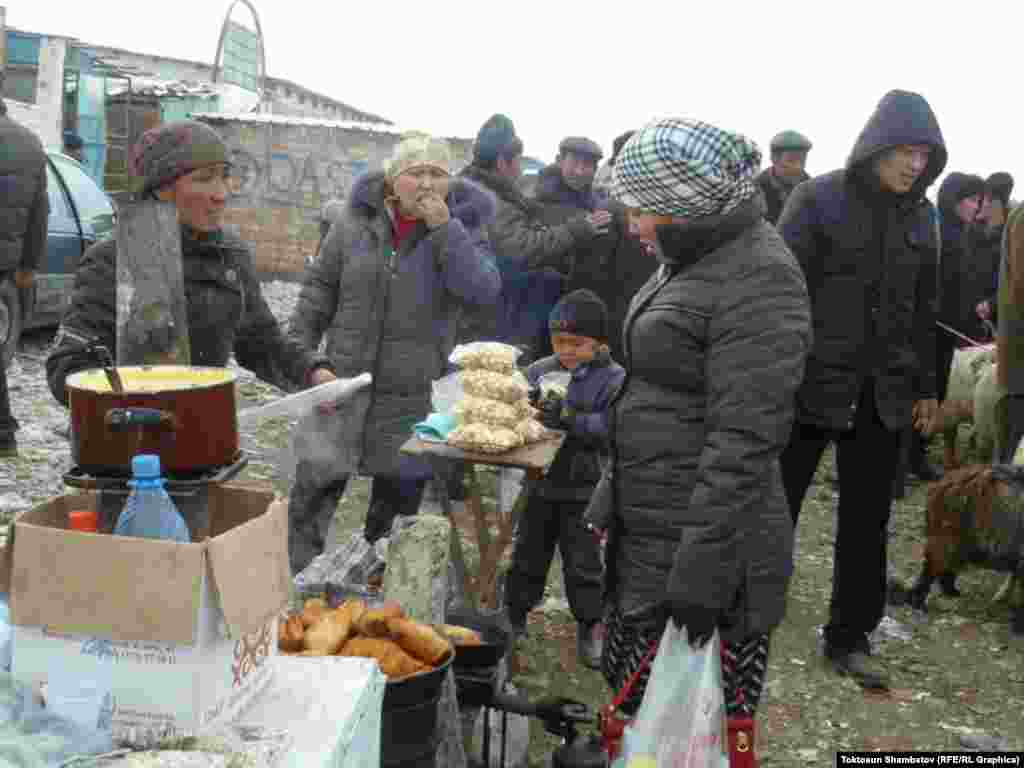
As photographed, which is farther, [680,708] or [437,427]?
[437,427]

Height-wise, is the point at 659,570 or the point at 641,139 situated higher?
the point at 641,139

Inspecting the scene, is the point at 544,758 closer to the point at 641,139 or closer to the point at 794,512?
the point at 794,512

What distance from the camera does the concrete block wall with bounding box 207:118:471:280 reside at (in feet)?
67.3

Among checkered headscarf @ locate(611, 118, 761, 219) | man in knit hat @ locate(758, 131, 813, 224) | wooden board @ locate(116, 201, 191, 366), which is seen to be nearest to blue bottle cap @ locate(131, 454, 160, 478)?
wooden board @ locate(116, 201, 191, 366)

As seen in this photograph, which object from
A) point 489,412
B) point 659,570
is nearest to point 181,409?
point 659,570

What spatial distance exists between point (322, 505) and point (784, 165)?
5.25m

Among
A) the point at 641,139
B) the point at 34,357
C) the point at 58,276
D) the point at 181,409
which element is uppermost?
the point at 641,139

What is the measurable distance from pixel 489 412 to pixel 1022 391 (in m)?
2.71

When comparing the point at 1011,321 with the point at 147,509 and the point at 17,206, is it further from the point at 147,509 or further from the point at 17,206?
the point at 17,206

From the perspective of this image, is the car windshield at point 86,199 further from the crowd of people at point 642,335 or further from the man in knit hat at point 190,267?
the man in knit hat at point 190,267

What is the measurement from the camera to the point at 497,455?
4551 millimetres

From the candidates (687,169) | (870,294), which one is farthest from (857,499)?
(687,169)

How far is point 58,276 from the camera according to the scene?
10758mm

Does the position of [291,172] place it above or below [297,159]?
below
